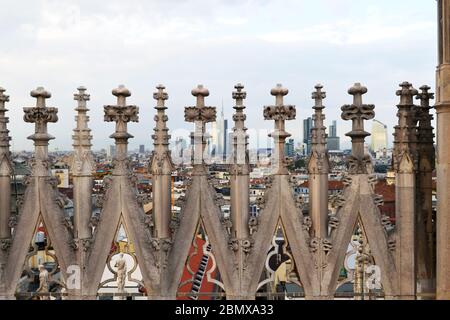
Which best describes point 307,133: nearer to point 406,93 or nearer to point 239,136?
point 239,136

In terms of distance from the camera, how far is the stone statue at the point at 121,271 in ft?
29.4

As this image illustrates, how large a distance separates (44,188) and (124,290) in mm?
2147

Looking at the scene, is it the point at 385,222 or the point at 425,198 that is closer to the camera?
the point at 385,222

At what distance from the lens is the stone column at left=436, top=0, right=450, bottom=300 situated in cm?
794

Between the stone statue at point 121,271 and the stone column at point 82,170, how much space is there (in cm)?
63

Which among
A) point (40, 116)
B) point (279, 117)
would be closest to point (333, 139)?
point (279, 117)

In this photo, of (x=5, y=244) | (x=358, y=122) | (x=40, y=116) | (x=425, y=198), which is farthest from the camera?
(x=425, y=198)

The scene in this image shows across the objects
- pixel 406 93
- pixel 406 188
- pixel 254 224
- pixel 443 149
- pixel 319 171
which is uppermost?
pixel 406 93

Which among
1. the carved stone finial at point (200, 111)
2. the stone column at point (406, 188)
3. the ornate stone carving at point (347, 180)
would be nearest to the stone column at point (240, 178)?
the carved stone finial at point (200, 111)

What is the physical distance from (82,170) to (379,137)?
507 cm

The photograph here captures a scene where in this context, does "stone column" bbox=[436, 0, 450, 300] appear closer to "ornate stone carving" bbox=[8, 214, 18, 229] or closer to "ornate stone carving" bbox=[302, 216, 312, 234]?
Answer: "ornate stone carving" bbox=[302, 216, 312, 234]

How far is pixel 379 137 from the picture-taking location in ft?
31.4

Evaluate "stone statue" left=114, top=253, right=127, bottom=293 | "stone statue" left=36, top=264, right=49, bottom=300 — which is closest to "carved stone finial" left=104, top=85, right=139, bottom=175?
"stone statue" left=114, top=253, right=127, bottom=293

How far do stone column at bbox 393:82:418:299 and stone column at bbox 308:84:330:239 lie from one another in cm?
119
